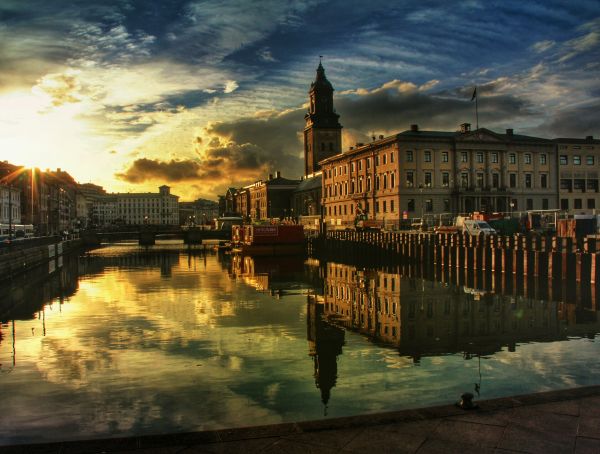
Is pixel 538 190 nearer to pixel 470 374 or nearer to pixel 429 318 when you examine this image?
pixel 429 318

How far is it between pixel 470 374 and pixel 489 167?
8666cm

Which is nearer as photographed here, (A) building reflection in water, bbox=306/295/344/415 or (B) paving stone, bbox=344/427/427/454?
(B) paving stone, bbox=344/427/427/454

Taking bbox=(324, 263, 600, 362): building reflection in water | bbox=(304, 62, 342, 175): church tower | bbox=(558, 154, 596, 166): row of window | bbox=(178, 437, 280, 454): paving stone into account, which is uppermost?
bbox=(304, 62, 342, 175): church tower

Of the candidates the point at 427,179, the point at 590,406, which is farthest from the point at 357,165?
the point at 590,406

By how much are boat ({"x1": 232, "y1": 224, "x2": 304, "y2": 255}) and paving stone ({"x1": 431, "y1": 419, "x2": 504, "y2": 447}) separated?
6970 centimetres

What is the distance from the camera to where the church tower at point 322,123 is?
15725cm

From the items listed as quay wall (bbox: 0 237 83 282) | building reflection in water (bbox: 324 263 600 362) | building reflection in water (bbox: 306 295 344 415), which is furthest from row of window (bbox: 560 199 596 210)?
building reflection in water (bbox: 306 295 344 415)

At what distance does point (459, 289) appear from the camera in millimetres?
34062

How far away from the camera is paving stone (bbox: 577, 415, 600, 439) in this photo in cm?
798

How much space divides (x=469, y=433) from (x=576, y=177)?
10392 centimetres

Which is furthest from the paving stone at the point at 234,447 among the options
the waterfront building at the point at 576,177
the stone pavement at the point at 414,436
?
the waterfront building at the point at 576,177

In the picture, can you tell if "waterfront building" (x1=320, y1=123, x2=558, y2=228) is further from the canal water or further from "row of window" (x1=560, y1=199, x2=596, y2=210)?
the canal water

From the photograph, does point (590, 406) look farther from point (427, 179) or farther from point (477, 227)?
point (427, 179)

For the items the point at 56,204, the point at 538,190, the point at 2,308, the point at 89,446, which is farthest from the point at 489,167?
the point at 56,204
